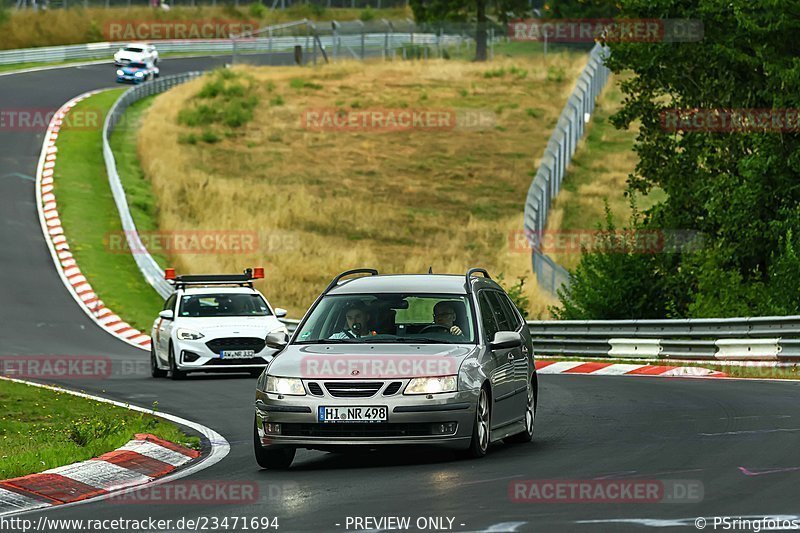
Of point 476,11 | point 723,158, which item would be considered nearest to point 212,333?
point 723,158

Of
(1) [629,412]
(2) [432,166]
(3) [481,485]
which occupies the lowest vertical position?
(2) [432,166]

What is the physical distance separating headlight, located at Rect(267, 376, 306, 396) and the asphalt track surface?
0.65 metres

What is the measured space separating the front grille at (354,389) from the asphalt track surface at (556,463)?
2.03 ft

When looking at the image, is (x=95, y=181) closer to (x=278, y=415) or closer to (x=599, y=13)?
(x=278, y=415)

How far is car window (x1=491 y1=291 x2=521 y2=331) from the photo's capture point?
1424 cm

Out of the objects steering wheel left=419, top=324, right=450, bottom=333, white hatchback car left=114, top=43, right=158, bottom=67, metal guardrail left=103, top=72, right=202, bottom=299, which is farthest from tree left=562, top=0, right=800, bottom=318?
white hatchback car left=114, top=43, right=158, bottom=67

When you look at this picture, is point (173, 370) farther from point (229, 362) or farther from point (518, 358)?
point (518, 358)

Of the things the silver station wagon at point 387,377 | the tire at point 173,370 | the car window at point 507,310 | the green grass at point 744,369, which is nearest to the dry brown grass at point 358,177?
the green grass at point 744,369

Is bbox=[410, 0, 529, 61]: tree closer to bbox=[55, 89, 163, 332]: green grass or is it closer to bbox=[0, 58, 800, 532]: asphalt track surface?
bbox=[55, 89, 163, 332]: green grass

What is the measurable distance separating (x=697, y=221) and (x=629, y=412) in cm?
1385

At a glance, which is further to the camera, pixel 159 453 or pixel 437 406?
pixel 159 453

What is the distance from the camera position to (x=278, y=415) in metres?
12.0

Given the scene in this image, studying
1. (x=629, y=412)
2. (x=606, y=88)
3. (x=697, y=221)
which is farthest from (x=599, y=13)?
(x=629, y=412)

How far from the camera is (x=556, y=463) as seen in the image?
38.9ft
